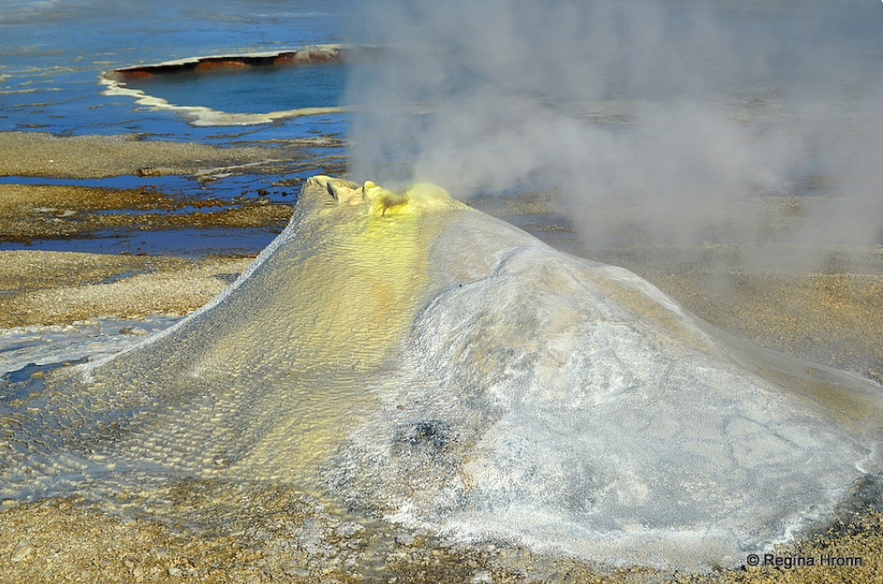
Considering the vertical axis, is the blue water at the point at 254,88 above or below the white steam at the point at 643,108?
below

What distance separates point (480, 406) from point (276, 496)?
1.81 ft

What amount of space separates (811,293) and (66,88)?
15.0 metres

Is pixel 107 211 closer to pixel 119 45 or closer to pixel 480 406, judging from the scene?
pixel 480 406

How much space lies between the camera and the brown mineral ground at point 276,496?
6.05 ft

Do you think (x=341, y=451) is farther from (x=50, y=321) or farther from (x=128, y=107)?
(x=128, y=107)

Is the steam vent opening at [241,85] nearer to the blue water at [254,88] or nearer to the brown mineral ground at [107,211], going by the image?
the blue water at [254,88]

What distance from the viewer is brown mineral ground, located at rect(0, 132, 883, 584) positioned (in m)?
1.84

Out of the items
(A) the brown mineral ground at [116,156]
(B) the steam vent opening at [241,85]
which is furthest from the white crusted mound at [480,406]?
(B) the steam vent opening at [241,85]

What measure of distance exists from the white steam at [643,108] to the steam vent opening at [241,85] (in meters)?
3.97

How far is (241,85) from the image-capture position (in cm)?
1634

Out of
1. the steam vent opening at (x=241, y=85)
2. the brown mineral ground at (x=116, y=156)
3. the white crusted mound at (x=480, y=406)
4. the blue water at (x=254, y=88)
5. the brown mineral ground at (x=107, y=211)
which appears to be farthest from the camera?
the blue water at (x=254, y=88)

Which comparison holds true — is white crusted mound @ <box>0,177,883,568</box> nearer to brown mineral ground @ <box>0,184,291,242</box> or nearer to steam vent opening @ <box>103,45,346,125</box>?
brown mineral ground @ <box>0,184,291,242</box>

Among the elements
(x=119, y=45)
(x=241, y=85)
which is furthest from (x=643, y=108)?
(x=119, y=45)

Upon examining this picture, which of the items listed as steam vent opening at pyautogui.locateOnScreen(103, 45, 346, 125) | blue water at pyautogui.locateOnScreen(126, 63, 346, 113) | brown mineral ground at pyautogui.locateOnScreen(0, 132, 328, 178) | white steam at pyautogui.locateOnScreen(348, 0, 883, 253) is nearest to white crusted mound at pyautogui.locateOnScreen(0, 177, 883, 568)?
white steam at pyautogui.locateOnScreen(348, 0, 883, 253)
